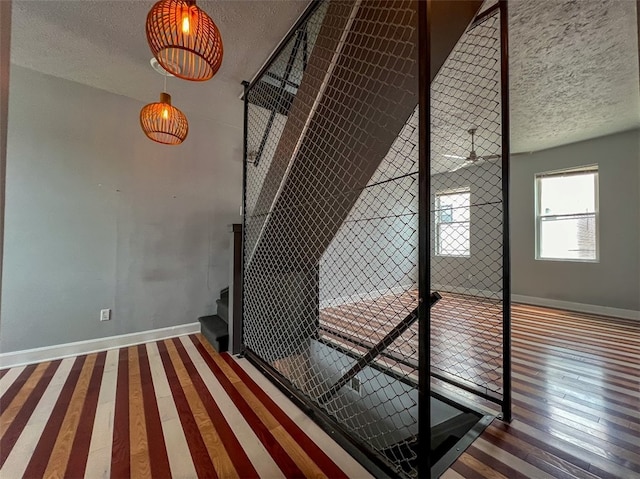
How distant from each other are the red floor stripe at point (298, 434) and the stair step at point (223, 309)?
0.89 m

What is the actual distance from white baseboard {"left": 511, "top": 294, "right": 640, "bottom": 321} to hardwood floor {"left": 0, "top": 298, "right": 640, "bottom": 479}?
1790 mm

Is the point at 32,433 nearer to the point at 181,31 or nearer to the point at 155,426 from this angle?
the point at 155,426

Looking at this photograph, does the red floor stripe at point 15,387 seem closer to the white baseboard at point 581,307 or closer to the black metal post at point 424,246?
the black metal post at point 424,246

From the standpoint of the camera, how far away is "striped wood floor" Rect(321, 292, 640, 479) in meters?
1.26

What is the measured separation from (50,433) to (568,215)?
6.36 m

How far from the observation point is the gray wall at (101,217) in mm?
2283

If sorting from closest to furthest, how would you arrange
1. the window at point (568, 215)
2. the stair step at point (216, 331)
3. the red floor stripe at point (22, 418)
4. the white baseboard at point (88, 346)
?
the red floor stripe at point (22, 418) < the white baseboard at point (88, 346) < the stair step at point (216, 331) < the window at point (568, 215)

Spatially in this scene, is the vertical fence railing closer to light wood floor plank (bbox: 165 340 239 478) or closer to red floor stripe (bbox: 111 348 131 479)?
light wood floor plank (bbox: 165 340 239 478)

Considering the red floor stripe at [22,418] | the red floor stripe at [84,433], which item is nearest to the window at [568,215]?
the red floor stripe at [84,433]

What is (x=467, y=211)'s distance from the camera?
4.85 m

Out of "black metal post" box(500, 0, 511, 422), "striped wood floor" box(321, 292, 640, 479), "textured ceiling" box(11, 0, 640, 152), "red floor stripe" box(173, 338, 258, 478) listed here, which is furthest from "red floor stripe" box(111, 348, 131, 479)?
"textured ceiling" box(11, 0, 640, 152)

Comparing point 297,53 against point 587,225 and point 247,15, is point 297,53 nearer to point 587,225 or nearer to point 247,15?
point 247,15

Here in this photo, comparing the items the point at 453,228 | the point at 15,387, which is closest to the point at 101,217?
the point at 15,387

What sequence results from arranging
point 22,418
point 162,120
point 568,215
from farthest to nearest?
point 568,215
point 162,120
point 22,418
